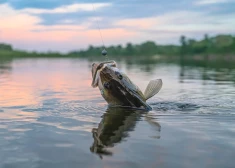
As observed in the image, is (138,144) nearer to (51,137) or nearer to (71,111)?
(51,137)

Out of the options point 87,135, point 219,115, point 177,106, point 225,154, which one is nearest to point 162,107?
point 177,106

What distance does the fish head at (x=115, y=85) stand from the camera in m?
8.38

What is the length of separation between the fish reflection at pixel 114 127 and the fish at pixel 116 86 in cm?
26

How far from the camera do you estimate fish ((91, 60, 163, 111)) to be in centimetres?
839

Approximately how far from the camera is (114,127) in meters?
7.58

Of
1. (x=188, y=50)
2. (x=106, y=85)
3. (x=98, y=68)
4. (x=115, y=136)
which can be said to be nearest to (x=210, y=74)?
(x=106, y=85)

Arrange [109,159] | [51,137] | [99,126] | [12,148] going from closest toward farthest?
[109,159] → [12,148] → [51,137] → [99,126]

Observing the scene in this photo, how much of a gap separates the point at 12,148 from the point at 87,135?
5.02 feet

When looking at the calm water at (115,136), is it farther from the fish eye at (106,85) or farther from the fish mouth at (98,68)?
the fish mouth at (98,68)

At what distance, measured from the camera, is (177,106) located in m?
10.5

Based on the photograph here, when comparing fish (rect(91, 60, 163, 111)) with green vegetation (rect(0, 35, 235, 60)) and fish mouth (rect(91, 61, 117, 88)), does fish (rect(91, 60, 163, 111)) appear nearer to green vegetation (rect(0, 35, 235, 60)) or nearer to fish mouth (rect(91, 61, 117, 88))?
fish mouth (rect(91, 61, 117, 88))

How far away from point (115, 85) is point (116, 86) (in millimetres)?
40

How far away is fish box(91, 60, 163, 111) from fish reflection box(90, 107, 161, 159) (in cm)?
26

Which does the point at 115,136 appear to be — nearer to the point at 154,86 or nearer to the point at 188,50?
the point at 154,86
